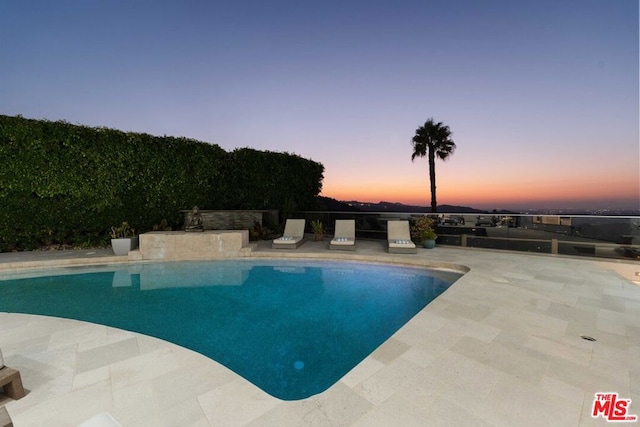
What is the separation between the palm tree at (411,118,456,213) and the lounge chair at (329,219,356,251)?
11261 mm

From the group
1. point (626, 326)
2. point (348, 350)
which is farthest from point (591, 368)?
point (348, 350)

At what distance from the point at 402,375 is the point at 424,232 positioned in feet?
23.4

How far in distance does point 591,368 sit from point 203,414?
3513 millimetres

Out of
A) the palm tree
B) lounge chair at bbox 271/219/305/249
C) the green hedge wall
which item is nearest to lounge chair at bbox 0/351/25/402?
lounge chair at bbox 271/219/305/249

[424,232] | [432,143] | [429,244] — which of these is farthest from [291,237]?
[432,143]

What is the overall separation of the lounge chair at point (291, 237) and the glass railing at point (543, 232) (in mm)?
3051

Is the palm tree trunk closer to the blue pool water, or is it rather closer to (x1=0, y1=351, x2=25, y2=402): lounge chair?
the blue pool water

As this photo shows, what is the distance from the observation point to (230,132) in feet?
44.3

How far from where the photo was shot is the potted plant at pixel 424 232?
877cm

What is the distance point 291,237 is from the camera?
370 inches

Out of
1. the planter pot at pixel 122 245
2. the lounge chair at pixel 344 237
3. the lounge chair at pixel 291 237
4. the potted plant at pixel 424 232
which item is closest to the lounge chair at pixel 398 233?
the potted plant at pixel 424 232

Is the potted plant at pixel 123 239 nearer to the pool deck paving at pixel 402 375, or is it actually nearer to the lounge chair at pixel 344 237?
the pool deck paving at pixel 402 375

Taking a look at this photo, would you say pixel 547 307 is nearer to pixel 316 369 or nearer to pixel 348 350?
pixel 348 350

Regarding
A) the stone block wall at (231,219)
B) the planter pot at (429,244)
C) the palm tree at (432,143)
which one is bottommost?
the planter pot at (429,244)
